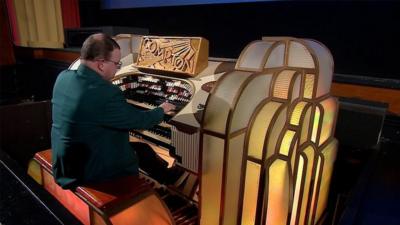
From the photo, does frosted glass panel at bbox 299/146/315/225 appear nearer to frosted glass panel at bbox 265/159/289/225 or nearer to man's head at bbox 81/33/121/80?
frosted glass panel at bbox 265/159/289/225

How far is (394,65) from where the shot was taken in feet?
6.28

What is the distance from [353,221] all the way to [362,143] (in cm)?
88

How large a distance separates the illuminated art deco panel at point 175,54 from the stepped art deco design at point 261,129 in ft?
2.08

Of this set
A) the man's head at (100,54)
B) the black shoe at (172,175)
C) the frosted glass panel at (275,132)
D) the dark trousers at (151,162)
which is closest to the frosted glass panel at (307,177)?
the frosted glass panel at (275,132)

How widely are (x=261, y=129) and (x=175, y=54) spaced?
1049 millimetres

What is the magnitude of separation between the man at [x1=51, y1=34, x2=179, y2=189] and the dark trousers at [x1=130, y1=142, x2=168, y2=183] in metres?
0.56

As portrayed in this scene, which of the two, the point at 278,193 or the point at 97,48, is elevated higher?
the point at 97,48

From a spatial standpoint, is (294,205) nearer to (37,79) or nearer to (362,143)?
(362,143)

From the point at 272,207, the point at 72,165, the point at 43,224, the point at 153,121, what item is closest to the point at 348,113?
the point at 272,207

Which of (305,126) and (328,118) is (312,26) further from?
(305,126)

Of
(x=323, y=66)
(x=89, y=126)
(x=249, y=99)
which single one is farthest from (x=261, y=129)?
(x=89, y=126)

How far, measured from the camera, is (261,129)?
1432 mm

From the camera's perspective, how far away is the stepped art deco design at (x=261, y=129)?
1.38 metres

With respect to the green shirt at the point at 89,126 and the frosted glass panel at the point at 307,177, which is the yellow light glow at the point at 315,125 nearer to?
the frosted glass panel at the point at 307,177
